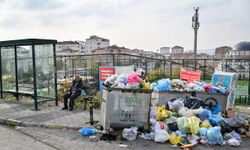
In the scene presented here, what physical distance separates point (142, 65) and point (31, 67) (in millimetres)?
5255

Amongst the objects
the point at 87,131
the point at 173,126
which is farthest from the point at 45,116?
the point at 173,126

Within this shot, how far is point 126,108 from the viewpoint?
19.3 ft

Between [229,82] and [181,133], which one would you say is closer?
[181,133]

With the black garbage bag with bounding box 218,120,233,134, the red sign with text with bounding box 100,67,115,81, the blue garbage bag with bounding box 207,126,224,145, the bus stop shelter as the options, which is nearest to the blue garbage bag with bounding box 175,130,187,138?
the blue garbage bag with bounding box 207,126,224,145

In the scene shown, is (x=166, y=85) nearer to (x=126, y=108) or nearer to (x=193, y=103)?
(x=193, y=103)

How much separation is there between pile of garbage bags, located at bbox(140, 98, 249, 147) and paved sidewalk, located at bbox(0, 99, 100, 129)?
1929 mm

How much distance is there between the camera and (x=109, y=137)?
5.66m

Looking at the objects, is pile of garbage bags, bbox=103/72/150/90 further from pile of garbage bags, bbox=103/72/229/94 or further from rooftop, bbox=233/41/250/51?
rooftop, bbox=233/41/250/51

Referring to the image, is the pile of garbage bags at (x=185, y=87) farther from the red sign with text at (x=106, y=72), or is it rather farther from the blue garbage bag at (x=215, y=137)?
the blue garbage bag at (x=215, y=137)

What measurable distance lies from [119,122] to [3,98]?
7.15m

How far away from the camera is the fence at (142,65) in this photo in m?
10.5

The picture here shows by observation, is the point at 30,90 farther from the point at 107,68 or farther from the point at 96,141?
the point at 96,141

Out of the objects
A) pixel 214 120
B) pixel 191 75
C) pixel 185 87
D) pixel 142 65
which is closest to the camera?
pixel 214 120

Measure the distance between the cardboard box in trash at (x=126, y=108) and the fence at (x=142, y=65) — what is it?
4483 mm
